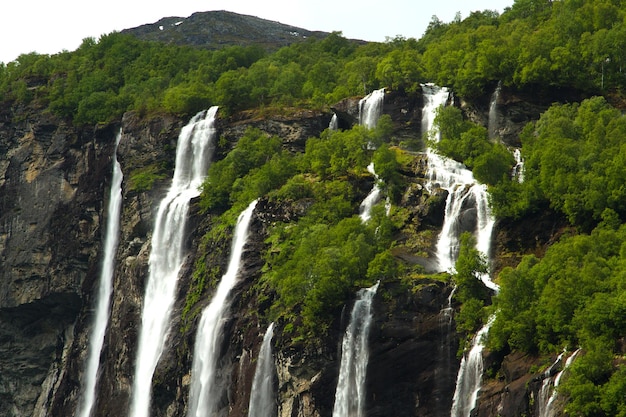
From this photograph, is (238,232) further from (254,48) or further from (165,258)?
(254,48)

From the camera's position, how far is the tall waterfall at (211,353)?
87131mm

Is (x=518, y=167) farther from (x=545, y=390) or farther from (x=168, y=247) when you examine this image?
(x=168, y=247)

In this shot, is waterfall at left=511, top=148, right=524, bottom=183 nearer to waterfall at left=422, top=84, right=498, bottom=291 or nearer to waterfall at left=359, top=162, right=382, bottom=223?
waterfall at left=422, top=84, right=498, bottom=291

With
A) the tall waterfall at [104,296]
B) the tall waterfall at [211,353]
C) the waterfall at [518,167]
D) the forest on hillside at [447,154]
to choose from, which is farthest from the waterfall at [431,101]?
the tall waterfall at [104,296]

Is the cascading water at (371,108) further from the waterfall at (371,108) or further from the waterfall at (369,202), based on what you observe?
the waterfall at (369,202)

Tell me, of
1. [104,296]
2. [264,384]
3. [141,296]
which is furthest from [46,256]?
[264,384]

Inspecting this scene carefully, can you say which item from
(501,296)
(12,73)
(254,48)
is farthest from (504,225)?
(12,73)

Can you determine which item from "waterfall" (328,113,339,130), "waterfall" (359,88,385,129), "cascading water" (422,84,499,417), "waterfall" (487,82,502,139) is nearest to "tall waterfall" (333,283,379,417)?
"cascading water" (422,84,499,417)

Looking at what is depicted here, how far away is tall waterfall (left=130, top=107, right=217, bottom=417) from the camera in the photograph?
322 feet

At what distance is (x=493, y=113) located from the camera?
102750mm

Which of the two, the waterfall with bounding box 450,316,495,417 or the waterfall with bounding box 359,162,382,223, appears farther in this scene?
the waterfall with bounding box 359,162,382,223

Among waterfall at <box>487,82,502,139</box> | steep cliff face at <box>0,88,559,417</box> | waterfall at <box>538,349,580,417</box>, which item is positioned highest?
waterfall at <box>487,82,502,139</box>

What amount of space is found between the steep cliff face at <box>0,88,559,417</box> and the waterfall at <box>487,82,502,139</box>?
25.5ft

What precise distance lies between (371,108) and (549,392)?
173ft
